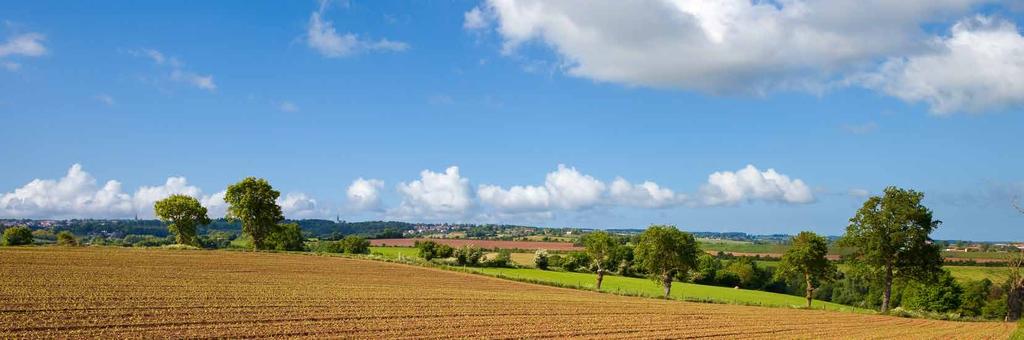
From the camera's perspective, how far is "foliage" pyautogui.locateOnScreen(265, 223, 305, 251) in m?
111

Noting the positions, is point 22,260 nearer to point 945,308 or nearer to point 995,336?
point 995,336

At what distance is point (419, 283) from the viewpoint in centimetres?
5431

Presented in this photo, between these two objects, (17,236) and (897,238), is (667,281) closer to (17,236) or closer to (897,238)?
(897,238)

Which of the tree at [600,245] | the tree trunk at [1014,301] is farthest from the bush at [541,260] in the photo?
the tree trunk at [1014,301]

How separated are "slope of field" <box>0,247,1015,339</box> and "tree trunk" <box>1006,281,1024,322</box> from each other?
1067 centimetres

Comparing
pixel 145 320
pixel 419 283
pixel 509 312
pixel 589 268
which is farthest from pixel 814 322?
pixel 589 268

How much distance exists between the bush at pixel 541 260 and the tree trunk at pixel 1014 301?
191ft

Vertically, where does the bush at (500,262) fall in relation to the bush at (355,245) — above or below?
below

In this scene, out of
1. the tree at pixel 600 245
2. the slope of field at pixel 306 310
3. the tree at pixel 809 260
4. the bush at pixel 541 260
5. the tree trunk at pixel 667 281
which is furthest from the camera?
the bush at pixel 541 260

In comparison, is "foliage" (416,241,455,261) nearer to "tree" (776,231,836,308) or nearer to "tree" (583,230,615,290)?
"tree" (583,230,615,290)

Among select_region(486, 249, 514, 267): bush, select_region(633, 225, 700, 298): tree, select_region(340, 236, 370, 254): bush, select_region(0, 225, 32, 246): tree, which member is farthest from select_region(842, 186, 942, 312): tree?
select_region(0, 225, 32, 246): tree

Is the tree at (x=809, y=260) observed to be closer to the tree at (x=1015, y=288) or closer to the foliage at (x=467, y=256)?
the tree at (x=1015, y=288)

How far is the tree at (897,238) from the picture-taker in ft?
187

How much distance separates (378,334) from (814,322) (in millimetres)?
28823
